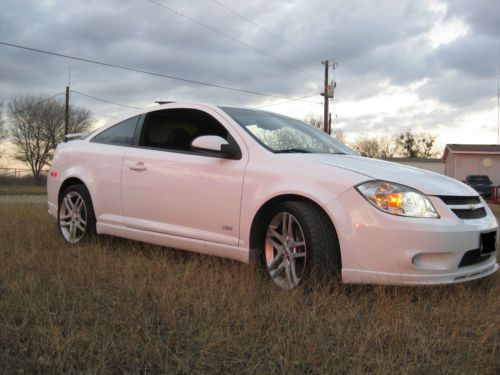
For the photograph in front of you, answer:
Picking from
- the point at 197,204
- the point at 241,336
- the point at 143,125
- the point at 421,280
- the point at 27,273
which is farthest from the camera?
the point at 143,125

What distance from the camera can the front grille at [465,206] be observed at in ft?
11.7

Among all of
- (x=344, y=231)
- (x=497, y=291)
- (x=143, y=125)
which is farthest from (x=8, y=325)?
(x=497, y=291)

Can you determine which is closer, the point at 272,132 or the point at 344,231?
the point at 344,231

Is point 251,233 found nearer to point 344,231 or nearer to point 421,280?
point 344,231

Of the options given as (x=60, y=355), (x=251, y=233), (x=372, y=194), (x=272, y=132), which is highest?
(x=272, y=132)

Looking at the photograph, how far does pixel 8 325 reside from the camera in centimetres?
274

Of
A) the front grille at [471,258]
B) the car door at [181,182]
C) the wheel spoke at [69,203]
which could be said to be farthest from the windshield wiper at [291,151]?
the wheel spoke at [69,203]

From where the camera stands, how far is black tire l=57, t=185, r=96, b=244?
530 cm

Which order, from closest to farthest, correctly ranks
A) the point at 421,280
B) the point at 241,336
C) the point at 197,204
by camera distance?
the point at 241,336
the point at 421,280
the point at 197,204

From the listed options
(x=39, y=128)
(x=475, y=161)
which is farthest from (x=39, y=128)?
(x=475, y=161)

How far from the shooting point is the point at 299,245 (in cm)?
366

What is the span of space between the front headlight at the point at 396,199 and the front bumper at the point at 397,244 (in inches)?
1.8

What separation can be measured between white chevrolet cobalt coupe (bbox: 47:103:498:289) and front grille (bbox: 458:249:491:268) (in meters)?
0.01

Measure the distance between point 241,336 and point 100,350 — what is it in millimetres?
738
